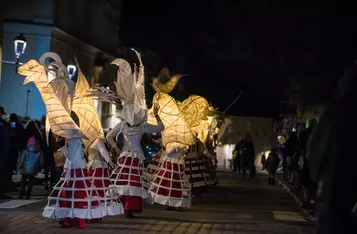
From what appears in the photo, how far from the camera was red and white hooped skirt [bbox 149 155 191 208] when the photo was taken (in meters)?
15.0

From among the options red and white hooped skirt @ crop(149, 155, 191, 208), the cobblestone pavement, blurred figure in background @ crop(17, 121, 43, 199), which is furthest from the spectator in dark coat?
blurred figure in background @ crop(17, 121, 43, 199)

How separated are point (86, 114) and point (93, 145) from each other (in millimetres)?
570

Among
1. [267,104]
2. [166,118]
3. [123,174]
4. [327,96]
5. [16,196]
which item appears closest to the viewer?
[327,96]

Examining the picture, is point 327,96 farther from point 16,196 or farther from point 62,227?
point 16,196

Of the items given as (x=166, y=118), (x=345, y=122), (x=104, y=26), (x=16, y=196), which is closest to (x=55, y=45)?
(x=104, y=26)

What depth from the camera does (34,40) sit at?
120 feet

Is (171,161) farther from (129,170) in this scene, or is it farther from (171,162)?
(129,170)

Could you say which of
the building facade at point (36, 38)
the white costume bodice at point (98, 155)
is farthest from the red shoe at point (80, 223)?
the building facade at point (36, 38)

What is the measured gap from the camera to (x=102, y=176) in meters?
12.2

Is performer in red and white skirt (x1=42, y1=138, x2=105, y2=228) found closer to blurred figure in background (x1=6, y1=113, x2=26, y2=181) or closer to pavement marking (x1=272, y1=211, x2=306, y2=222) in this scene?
pavement marking (x1=272, y1=211, x2=306, y2=222)

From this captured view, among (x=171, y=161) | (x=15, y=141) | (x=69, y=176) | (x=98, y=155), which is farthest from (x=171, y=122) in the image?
(x=15, y=141)

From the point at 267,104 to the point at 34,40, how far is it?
4284 centimetres

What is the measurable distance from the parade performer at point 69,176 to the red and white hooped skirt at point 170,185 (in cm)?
340

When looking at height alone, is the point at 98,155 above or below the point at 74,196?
above
